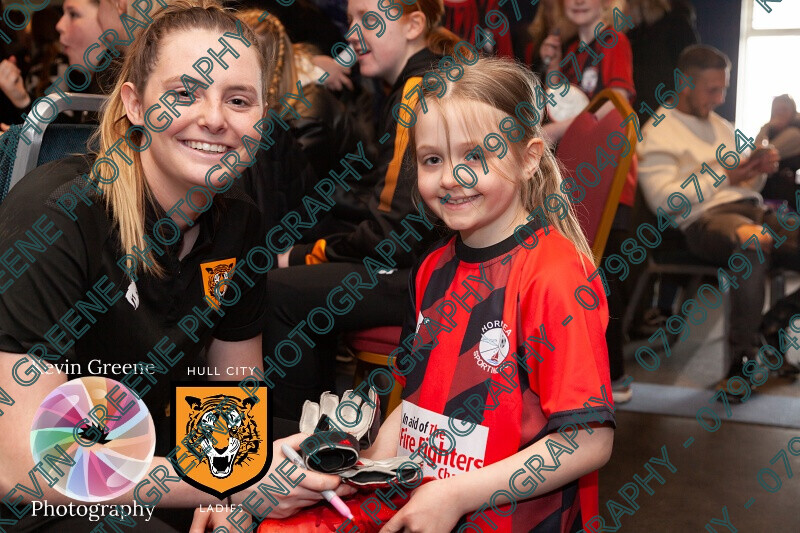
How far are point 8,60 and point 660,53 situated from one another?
300 cm

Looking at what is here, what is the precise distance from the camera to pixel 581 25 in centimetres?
310

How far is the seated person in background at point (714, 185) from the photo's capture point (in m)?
2.92

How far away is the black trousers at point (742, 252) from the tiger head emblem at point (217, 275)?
2.13 metres

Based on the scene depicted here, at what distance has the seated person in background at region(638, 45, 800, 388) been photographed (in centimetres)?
292

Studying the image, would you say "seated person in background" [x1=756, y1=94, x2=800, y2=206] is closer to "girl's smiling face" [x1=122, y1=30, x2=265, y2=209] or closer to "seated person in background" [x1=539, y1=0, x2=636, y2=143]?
"seated person in background" [x1=539, y1=0, x2=636, y2=143]

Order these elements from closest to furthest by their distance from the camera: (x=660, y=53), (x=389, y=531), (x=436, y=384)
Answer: (x=389, y=531) → (x=436, y=384) → (x=660, y=53)

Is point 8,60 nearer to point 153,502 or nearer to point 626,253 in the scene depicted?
point 626,253

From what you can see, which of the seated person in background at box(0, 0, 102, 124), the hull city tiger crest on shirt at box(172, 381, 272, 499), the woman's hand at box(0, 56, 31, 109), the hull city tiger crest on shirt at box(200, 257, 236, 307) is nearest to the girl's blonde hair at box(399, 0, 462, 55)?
the hull city tiger crest on shirt at box(200, 257, 236, 307)

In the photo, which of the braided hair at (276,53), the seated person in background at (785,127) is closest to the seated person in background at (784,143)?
the seated person in background at (785,127)

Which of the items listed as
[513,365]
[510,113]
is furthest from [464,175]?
[513,365]

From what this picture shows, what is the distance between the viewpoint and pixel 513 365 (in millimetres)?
1252

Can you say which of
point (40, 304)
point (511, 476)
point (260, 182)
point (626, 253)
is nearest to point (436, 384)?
point (511, 476)

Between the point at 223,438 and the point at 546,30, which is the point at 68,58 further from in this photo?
the point at 223,438

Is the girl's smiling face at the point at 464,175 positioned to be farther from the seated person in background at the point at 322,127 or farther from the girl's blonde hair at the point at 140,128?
the seated person in background at the point at 322,127
